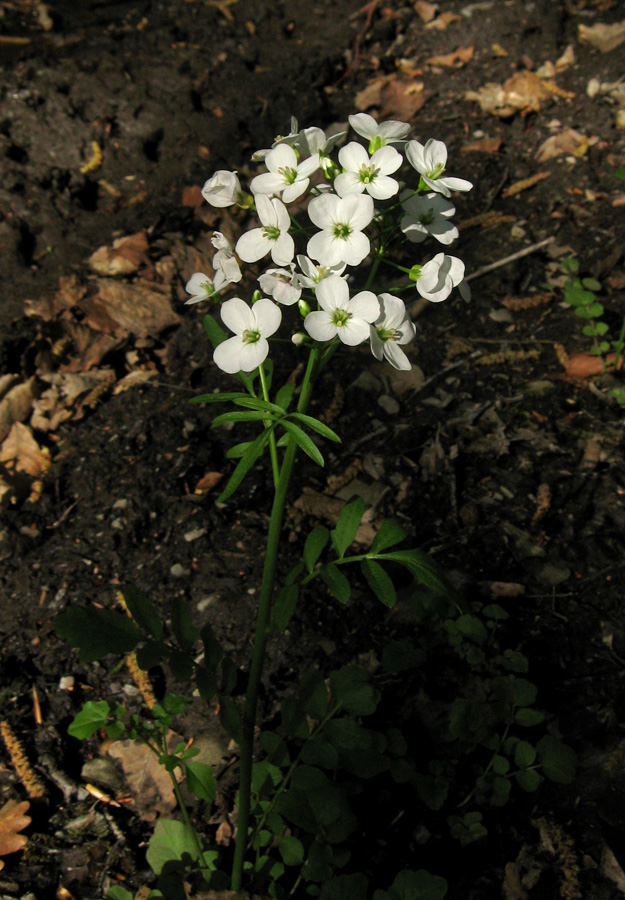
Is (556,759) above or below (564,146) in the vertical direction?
below

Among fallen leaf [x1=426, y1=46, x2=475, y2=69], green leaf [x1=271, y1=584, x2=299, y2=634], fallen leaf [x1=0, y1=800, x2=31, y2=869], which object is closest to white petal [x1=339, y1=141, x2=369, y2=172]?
green leaf [x1=271, y1=584, x2=299, y2=634]

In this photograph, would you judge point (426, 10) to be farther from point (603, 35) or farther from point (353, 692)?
point (353, 692)

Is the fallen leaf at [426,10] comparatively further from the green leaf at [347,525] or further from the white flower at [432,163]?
the green leaf at [347,525]

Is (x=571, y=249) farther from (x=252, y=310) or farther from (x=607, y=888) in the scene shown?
(x=607, y=888)

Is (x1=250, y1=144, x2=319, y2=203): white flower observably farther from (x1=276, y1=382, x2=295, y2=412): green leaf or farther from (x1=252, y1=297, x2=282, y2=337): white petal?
(x1=276, y1=382, x2=295, y2=412): green leaf

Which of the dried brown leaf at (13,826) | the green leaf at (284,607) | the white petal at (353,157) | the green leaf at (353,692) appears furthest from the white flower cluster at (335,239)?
the dried brown leaf at (13,826)

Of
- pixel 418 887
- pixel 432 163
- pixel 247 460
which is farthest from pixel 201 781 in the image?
pixel 432 163
